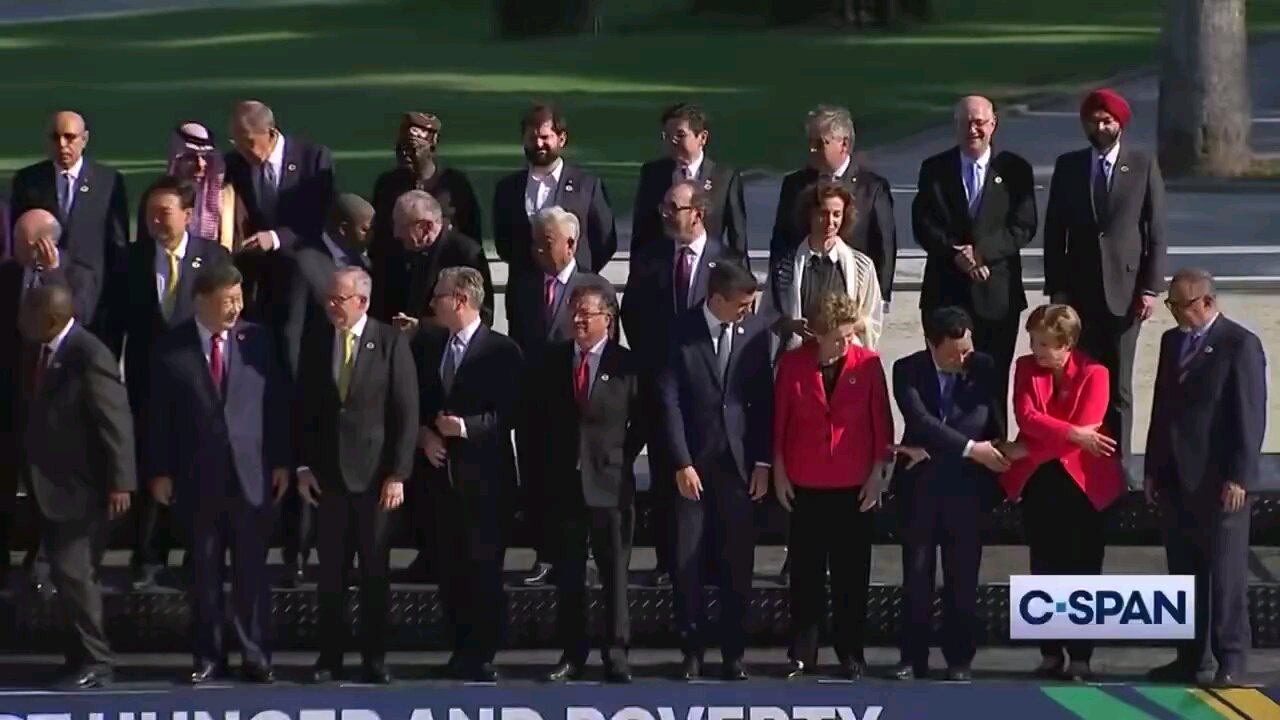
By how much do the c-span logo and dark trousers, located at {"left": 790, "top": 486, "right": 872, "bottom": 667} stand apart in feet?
2.64

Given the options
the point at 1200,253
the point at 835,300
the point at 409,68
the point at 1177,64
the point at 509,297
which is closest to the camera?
the point at 835,300

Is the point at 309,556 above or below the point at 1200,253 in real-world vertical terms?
above

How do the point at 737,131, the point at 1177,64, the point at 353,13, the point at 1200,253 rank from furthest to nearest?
the point at 353,13 < the point at 737,131 < the point at 1177,64 < the point at 1200,253

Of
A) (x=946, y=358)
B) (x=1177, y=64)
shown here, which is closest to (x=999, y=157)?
(x=946, y=358)

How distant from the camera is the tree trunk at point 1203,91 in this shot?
24.5 meters

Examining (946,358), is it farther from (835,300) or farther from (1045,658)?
(1045,658)

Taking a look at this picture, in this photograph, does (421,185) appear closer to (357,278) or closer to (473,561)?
(357,278)

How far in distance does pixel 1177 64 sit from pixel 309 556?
47.9 feet

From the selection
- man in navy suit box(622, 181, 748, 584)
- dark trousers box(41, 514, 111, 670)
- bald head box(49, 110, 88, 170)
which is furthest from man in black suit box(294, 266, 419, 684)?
bald head box(49, 110, 88, 170)

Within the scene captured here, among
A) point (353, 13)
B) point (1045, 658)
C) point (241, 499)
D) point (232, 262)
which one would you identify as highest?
point (232, 262)

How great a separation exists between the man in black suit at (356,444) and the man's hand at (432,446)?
0.15 meters

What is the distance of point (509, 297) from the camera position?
11266 mm

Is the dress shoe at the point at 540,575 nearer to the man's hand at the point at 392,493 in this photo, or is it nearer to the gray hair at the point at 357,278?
the man's hand at the point at 392,493

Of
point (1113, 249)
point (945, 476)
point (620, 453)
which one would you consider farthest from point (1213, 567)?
point (620, 453)
